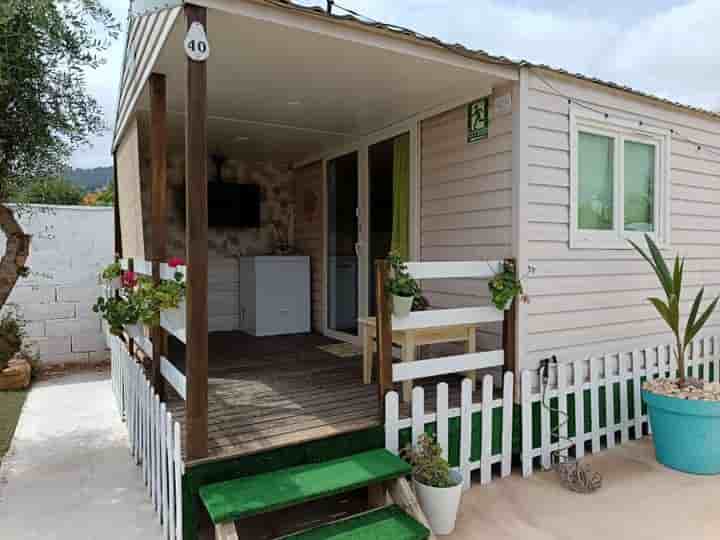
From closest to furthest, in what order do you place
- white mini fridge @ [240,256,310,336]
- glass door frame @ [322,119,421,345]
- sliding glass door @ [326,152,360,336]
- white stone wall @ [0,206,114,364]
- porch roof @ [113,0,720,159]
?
porch roof @ [113,0,720,159]
glass door frame @ [322,119,421,345]
sliding glass door @ [326,152,360,336]
white mini fridge @ [240,256,310,336]
white stone wall @ [0,206,114,364]

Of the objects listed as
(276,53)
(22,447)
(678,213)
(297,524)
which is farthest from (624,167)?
(22,447)

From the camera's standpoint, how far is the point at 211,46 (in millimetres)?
2855

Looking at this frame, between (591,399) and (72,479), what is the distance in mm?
3729

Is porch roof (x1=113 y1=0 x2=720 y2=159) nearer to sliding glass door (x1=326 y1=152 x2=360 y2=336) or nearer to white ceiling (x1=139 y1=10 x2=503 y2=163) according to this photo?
white ceiling (x1=139 y1=10 x2=503 y2=163)

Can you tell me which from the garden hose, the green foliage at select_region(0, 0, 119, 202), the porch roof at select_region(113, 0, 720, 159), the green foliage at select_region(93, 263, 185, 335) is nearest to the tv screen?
the porch roof at select_region(113, 0, 720, 159)

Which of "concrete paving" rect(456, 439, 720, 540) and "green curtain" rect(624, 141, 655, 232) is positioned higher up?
"green curtain" rect(624, 141, 655, 232)

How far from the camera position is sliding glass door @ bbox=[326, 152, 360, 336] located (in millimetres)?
5457

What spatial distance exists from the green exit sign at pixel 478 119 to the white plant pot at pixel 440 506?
245 cm

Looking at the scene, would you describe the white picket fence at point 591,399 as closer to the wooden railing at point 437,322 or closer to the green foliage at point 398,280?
the wooden railing at point 437,322

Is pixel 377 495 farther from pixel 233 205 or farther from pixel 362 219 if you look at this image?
pixel 233 205

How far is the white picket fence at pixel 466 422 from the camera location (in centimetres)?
287

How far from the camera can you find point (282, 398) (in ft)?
11.0

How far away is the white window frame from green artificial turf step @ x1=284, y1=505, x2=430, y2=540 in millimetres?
2361

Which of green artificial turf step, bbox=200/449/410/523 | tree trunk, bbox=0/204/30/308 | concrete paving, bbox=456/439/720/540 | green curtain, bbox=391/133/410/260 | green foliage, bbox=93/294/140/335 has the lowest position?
concrete paving, bbox=456/439/720/540
